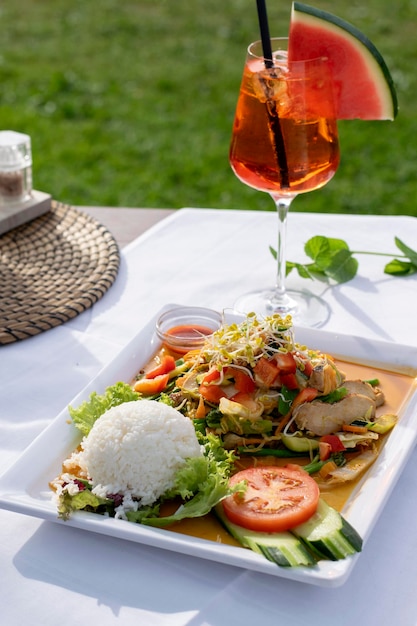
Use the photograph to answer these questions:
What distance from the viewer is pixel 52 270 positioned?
3072 mm

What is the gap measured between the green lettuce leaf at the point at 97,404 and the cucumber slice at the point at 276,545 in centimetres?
48

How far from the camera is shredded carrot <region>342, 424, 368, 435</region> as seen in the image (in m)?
2.07

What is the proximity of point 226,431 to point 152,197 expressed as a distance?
4179 mm

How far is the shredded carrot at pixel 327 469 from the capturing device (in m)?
1.97

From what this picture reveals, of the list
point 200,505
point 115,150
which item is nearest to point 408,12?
point 115,150

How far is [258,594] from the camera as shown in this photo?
5.58 feet

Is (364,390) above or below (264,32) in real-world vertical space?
below

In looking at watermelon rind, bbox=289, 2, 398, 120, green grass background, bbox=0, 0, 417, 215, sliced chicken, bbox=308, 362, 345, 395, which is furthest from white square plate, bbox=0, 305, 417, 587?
green grass background, bbox=0, 0, 417, 215

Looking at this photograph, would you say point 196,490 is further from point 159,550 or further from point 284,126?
point 284,126

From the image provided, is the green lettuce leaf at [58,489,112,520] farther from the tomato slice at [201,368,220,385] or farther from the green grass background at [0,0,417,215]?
the green grass background at [0,0,417,215]

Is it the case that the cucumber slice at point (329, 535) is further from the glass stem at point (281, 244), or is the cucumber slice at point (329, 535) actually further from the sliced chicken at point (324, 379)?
the glass stem at point (281, 244)

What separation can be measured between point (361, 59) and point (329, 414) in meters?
1.13

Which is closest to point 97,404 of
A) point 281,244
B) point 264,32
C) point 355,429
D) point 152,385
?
point 152,385

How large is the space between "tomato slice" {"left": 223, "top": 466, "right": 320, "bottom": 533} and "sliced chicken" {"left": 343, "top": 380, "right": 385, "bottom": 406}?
34 cm
